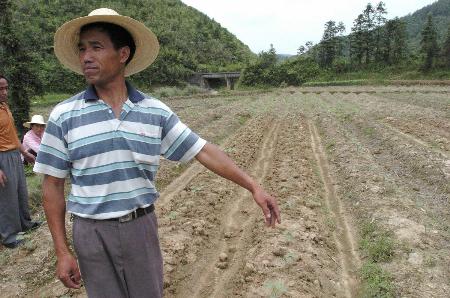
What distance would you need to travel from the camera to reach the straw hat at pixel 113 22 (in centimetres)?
215

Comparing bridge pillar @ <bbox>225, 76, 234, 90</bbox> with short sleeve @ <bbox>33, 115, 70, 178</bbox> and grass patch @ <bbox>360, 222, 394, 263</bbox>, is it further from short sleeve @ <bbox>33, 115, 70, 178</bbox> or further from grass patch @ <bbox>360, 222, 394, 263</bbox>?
short sleeve @ <bbox>33, 115, 70, 178</bbox>

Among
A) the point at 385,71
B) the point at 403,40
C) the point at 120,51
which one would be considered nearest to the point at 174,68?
the point at 385,71

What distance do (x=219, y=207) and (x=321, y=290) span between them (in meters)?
2.56

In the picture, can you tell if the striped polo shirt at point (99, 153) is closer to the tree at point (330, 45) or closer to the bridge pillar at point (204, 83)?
the bridge pillar at point (204, 83)

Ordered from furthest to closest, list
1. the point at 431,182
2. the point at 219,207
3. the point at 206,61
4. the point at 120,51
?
the point at 206,61 < the point at 431,182 < the point at 219,207 < the point at 120,51

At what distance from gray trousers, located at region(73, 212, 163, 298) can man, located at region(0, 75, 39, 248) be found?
3.52 meters

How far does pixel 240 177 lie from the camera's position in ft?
7.61

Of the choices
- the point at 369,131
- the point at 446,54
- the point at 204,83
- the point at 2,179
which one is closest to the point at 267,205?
the point at 2,179

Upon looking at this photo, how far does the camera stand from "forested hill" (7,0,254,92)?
49031 millimetres

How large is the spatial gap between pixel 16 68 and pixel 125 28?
1578 centimetres

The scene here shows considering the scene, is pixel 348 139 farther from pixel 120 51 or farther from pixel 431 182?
pixel 120 51

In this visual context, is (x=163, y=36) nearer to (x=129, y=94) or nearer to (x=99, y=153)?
(x=129, y=94)

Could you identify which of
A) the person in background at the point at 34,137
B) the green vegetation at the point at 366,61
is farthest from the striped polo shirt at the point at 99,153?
the green vegetation at the point at 366,61

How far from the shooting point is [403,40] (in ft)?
214
